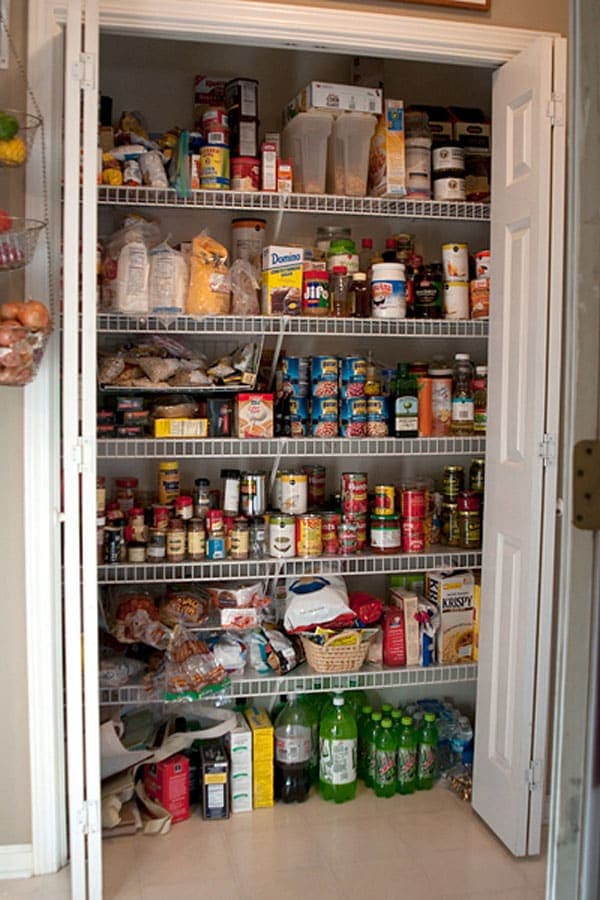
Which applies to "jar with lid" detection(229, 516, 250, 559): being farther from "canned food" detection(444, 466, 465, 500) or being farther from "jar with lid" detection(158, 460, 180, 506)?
"canned food" detection(444, 466, 465, 500)

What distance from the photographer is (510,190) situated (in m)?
2.54

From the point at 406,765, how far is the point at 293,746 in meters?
0.37

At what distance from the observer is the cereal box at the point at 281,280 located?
277 cm

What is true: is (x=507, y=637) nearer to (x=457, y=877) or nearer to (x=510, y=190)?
(x=457, y=877)

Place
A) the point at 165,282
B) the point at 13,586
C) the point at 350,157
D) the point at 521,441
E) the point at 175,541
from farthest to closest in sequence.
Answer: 1. the point at 350,157
2. the point at 175,541
3. the point at 165,282
4. the point at 521,441
5. the point at 13,586

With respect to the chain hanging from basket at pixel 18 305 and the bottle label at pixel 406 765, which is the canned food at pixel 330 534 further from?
the chain hanging from basket at pixel 18 305

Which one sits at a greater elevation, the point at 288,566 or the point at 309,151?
the point at 309,151

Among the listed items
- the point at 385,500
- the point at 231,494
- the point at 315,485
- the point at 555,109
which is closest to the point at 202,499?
the point at 231,494

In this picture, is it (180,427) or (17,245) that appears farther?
(180,427)

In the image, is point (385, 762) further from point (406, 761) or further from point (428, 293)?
point (428, 293)

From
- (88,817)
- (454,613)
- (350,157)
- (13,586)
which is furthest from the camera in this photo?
(454,613)

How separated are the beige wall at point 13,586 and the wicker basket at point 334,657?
35.0 inches

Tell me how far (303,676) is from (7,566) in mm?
978

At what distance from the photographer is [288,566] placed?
2.86 m
